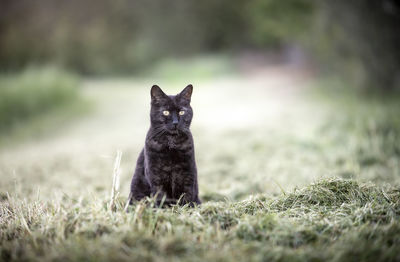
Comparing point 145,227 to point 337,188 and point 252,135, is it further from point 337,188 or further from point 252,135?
point 252,135

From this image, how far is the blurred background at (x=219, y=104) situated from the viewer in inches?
146

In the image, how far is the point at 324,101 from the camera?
735cm

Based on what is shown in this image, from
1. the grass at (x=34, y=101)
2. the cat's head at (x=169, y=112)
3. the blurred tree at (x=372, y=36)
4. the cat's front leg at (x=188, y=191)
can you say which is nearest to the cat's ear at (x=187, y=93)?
the cat's head at (x=169, y=112)

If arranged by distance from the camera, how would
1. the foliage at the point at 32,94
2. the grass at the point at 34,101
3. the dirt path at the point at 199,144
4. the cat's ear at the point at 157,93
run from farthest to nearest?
the foliage at the point at 32,94
the grass at the point at 34,101
the dirt path at the point at 199,144
the cat's ear at the point at 157,93

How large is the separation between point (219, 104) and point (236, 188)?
641cm

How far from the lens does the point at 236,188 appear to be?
2990mm

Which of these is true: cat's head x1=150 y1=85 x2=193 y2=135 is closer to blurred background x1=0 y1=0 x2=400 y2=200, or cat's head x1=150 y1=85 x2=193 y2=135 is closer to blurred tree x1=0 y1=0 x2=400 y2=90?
blurred background x1=0 y1=0 x2=400 y2=200

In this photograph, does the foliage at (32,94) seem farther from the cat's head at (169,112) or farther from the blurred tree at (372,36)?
the blurred tree at (372,36)

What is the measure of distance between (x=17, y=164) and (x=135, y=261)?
11.9 feet

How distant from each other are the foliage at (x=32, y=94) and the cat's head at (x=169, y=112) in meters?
6.11

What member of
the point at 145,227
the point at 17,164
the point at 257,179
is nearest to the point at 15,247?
the point at 145,227

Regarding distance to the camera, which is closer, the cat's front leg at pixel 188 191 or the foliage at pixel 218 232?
the foliage at pixel 218 232

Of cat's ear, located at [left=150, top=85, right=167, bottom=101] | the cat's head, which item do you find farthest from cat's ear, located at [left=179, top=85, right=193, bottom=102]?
cat's ear, located at [left=150, top=85, right=167, bottom=101]

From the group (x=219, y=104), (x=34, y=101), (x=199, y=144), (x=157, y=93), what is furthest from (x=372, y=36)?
(x=34, y=101)
